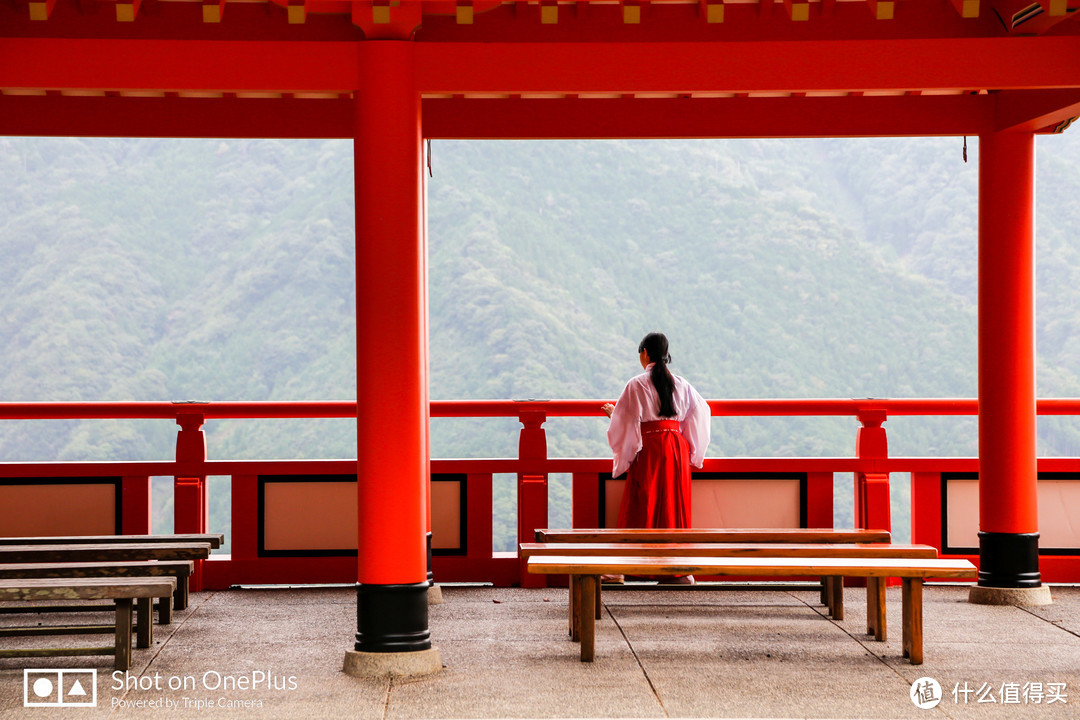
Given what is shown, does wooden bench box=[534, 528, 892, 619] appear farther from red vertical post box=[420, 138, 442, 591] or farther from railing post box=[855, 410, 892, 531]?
railing post box=[855, 410, 892, 531]

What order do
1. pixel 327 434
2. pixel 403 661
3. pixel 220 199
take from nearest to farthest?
1. pixel 403 661
2. pixel 327 434
3. pixel 220 199

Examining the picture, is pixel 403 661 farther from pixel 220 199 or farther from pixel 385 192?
pixel 220 199

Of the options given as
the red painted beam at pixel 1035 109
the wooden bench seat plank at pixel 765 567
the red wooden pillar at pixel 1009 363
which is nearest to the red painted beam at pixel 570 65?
the red painted beam at pixel 1035 109

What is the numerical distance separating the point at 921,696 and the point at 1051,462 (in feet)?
8.78

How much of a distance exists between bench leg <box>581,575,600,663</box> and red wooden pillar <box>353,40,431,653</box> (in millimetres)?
600

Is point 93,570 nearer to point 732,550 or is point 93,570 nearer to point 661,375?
point 732,550

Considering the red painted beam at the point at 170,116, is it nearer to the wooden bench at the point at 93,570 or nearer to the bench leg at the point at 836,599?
the wooden bench at the point at 93,570

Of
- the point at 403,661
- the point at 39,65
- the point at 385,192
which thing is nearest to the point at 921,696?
the point at 403,661

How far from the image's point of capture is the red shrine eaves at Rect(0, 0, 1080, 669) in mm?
3811

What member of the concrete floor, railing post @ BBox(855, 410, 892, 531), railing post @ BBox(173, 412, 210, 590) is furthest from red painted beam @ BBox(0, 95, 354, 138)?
railing post @ BBox(855, 410, 892, 531)

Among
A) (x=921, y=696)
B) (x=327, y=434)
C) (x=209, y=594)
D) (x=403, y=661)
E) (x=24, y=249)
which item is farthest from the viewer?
(x=24, y=249)

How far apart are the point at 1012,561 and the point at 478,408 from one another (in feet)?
9.43

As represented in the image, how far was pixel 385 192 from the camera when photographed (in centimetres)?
380

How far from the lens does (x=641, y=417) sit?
17.7 ft
